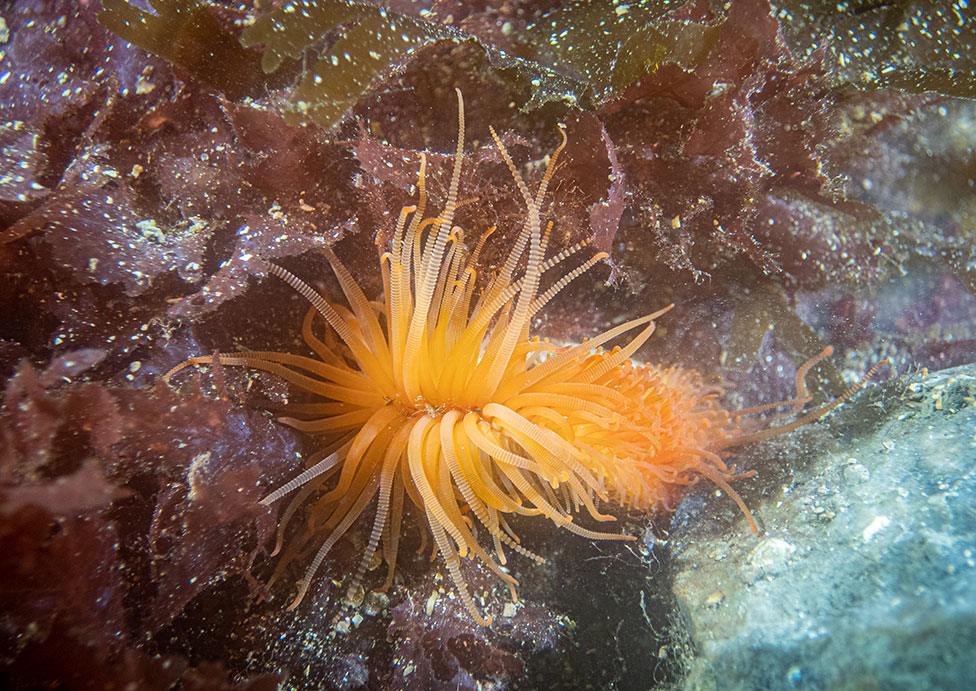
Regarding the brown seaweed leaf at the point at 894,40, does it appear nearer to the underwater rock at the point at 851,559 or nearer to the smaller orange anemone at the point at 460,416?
the smaller orange anemone at the point at 460,416

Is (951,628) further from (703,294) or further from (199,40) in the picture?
(199,40)

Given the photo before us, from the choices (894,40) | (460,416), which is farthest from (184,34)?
(894,40)

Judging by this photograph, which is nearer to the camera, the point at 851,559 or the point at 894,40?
the point at 851,559

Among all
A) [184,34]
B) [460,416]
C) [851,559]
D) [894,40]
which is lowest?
[851,559]

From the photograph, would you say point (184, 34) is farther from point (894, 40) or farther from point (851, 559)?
point (851, 559)

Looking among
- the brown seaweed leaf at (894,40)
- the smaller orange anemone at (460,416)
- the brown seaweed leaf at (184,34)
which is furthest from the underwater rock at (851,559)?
the brown seaweed leaf at (184,34)
